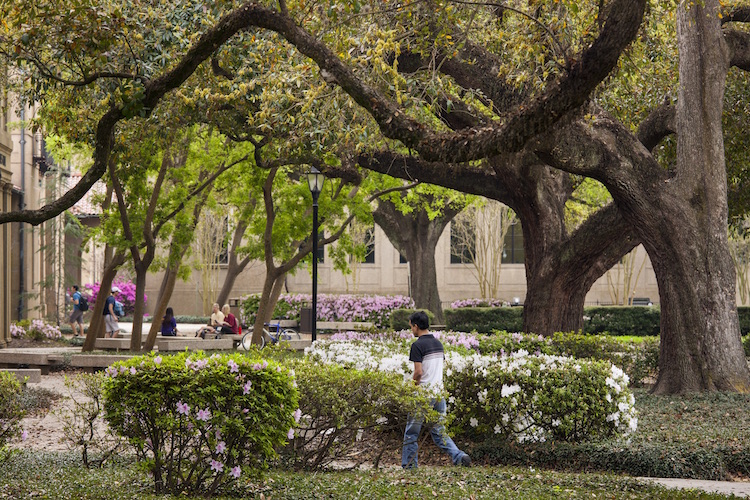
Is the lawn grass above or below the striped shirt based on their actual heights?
below

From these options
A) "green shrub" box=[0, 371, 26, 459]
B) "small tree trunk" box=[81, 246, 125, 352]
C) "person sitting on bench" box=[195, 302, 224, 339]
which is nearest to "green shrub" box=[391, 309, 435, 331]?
"person sitting on bench" box=[195, 302, 224, 339]

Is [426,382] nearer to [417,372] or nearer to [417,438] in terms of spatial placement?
[417,372]

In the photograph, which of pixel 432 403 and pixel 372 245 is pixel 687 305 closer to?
pixel 432 403

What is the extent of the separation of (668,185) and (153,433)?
9.26 metres

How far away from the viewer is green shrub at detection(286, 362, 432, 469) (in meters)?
8.23

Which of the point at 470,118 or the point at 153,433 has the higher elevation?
the point at 470,118

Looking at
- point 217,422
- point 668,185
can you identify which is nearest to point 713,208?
point 668,185

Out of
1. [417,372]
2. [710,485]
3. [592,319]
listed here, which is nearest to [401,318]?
[592,319]

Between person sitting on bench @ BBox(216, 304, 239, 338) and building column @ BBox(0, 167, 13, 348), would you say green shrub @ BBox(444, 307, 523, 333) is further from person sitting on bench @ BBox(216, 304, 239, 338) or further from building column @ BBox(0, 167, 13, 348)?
building column @ BBox(0, 167, 13, 348)

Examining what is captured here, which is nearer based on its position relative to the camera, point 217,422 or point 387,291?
point 217,422

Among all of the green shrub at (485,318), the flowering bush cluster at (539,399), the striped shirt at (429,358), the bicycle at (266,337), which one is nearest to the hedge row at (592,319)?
the green shrub at (485,318)

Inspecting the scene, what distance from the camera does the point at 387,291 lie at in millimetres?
46656

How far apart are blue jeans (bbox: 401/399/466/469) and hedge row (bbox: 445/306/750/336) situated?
2042 centimetres

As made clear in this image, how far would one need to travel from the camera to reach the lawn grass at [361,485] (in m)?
6.87
